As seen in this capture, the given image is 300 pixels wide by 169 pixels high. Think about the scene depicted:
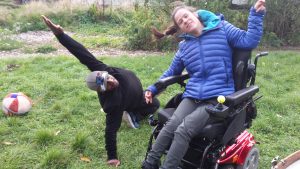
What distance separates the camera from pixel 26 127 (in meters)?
4.89

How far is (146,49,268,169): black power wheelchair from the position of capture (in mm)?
3334

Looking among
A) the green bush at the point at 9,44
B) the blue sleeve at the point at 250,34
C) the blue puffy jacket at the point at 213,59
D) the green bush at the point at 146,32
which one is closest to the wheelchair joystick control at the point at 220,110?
the blue puffy jacket at the point at 213,59

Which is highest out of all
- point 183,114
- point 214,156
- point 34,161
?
point 183,114

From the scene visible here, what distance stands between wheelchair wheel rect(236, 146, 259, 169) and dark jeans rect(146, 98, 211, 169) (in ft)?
1.95

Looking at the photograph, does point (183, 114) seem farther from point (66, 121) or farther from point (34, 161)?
point (66, 121)

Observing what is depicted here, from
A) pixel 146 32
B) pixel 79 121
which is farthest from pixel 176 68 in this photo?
pixel 146 32

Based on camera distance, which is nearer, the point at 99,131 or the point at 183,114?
the point at 183,114

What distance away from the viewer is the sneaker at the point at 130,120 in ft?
16.3

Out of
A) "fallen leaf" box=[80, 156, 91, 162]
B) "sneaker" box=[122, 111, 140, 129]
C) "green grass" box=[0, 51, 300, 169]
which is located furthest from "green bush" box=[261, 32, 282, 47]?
"fallen leaf" box=[80, 156, 91, 162]

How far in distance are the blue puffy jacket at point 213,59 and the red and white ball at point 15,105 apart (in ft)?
7.90

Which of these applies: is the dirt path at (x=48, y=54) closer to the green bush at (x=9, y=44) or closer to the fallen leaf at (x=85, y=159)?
the green bush at (x=9, y=44)

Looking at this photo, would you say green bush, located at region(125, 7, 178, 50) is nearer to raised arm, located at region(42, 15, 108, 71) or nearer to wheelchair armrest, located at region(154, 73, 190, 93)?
raised arm, located at region(42, 15, 108, 71)

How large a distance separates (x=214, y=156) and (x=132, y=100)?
1.43 m

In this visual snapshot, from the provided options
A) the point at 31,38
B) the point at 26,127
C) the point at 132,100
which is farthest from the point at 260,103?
the point at 31,38
